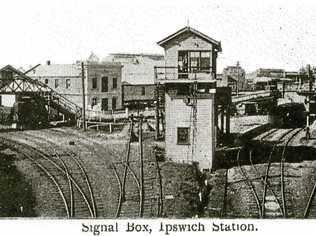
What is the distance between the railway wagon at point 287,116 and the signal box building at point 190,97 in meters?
15.6

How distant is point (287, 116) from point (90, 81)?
16850 millimetres

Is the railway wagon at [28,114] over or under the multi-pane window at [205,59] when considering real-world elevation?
under

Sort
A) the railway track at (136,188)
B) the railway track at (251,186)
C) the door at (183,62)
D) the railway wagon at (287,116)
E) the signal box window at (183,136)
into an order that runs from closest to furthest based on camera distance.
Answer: the railway track at (136,188) < the railway track at (251,186) < the signal box window at (183,136) < the door at (183,62) < the railway wagon at (287,116)

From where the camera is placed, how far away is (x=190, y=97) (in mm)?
19328

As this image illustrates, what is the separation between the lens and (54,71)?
4116 cm

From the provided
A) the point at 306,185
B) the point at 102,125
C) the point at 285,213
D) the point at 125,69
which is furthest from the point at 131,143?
the point at 125,69

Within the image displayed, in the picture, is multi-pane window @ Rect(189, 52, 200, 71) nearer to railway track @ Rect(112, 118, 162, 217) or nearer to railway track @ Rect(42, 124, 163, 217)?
railway track @ Rect(42, 124, 163, 217)

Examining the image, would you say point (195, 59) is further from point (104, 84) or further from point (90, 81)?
point (104, 84)

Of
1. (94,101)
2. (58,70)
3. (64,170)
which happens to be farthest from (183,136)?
(58,70)

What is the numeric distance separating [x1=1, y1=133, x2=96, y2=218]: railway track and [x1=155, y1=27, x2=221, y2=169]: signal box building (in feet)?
15.4

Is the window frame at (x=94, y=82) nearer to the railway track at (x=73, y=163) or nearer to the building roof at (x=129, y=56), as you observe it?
the railway track at (x=73, y=163)

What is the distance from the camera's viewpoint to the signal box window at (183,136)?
64.5 ft

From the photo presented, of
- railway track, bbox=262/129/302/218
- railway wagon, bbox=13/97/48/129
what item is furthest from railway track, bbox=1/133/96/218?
railway track, bbox=262/129/302/218

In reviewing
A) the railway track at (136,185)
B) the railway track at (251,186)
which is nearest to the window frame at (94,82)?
the railway track at (136,185)
